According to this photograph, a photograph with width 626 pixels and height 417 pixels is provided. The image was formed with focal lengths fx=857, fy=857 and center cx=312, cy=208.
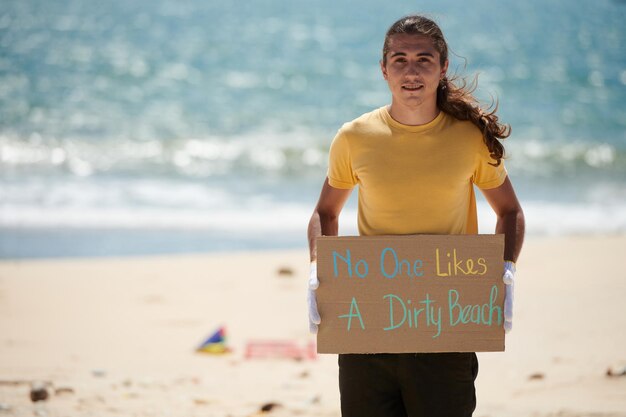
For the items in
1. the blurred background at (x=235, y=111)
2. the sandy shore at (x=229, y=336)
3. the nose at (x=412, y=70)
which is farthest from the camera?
the blurred background at (x=235, y=111)

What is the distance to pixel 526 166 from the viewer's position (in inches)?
574

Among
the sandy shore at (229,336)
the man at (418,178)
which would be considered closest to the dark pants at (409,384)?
the man at (418,178)

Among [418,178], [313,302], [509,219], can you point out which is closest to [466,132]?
[418,178]

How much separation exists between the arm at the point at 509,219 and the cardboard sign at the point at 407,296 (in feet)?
0.33

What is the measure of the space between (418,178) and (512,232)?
0.38 meters

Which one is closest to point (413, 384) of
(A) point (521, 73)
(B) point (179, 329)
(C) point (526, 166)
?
(B) point (179, 329)

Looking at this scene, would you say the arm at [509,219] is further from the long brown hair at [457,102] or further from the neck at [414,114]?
the neck at [414,114]

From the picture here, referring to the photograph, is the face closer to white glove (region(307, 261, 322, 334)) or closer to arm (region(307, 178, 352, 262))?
arm (region(307, 178, 352, 262))

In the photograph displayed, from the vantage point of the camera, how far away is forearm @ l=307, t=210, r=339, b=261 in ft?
9.46

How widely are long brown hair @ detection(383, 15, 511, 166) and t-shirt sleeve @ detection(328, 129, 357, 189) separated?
0.98 feet

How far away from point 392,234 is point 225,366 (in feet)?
9.74

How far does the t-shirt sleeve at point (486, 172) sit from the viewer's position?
277 cm

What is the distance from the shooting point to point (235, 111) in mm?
17594

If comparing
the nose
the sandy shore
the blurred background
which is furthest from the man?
the blurred background
